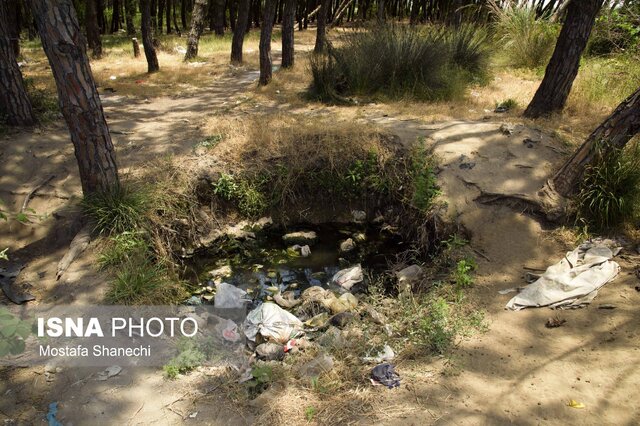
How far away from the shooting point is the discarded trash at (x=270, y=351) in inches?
125

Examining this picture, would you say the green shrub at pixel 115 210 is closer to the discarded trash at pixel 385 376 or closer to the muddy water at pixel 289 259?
the muddy water at pixel 289 259

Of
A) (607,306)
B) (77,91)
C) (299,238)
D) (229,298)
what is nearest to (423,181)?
(299,238)

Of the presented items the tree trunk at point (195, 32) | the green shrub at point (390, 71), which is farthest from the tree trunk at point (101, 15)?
the green shrub at point (390, 71)

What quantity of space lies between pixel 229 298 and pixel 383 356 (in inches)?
63.1

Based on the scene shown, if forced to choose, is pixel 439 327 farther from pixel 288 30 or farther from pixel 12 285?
pixel 288 30

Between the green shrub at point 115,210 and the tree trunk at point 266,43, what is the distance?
5.12 meters

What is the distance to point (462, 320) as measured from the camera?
3.37 metres

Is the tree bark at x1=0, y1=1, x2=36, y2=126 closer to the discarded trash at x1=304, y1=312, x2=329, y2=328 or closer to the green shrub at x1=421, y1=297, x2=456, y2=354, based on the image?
the discarded trash at x1=304, y1=312, x2=329, y2=328

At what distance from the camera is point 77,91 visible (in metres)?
3.52

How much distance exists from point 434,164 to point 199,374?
3345 mm

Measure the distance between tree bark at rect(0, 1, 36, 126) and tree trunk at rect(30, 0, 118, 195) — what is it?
2472mm

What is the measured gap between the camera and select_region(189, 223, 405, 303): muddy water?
14.6ft

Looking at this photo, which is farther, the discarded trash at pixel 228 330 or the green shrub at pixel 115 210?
the green shrub at pixel 115 210

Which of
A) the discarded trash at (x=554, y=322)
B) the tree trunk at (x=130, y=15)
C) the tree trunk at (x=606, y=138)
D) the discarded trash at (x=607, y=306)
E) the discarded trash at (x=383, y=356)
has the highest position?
the tree trunk at (x=130, y=15)
